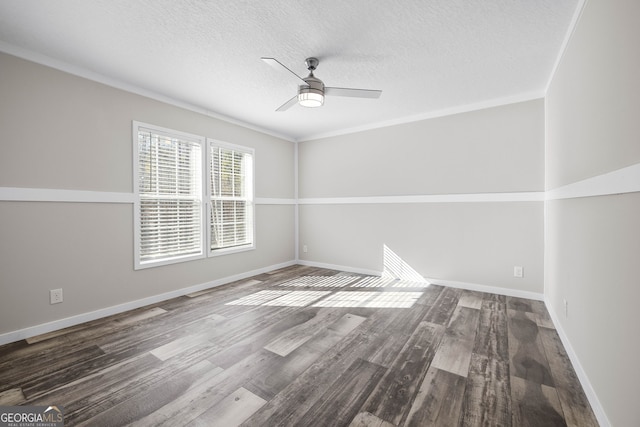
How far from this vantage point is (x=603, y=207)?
1.48 meters

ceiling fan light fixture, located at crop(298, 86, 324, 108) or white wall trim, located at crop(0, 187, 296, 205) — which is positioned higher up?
ceiling fan light fixture, located at crop(298, 86, 324, 108)

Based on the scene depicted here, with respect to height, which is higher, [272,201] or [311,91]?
[311,91]

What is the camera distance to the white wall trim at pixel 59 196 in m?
Answer: 2.40

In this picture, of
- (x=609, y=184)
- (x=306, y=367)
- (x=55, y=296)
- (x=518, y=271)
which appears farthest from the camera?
(x=518, y=271)

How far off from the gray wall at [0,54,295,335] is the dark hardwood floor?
35 centimetres

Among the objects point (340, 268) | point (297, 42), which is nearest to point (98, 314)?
point (297, 42)

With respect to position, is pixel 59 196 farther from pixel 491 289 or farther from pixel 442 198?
pixel 491 289

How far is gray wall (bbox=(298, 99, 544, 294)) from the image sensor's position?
11.4ft

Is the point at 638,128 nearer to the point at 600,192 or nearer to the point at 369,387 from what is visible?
the point at 600,192

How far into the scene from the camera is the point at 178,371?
2004 mm

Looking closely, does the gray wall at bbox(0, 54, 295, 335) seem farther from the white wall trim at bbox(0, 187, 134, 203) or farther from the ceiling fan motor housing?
the ceiling fan motor housing

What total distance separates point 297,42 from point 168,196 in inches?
97.5

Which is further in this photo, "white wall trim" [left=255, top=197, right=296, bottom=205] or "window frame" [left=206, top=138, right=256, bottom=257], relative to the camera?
"white wall trim" [left=255, top=197, right=296, bottom=205]

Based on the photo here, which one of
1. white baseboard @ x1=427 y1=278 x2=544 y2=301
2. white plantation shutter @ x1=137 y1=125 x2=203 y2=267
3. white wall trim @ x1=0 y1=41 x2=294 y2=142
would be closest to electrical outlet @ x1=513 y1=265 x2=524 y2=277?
white baseboard @ x1=427 y1=278 x2=544 y2=301
